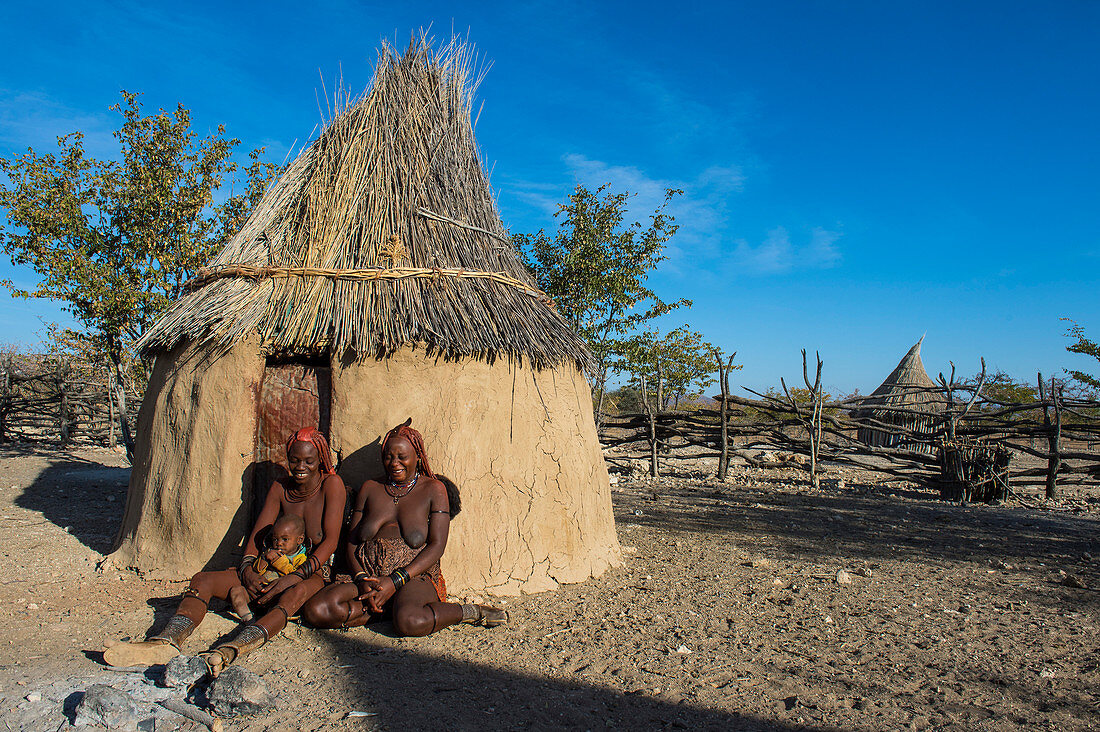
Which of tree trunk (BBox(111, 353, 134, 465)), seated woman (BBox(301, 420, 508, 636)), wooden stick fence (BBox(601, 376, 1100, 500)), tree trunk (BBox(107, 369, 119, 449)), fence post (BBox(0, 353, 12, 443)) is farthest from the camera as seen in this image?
fence post (BBox(0, 353, 12, 443))

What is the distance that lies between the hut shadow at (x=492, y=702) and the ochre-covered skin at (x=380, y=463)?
0.93m

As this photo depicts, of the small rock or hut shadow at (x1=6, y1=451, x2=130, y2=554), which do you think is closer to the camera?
the small rock

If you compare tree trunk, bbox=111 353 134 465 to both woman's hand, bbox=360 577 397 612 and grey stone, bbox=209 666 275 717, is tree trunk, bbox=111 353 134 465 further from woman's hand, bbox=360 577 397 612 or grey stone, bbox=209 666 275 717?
grey stone, bbox=209 666 275 717

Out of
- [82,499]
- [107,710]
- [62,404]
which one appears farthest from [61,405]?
[107,710]

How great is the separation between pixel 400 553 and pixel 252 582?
2.57 ft

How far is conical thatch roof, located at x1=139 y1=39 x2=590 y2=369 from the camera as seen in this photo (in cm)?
411

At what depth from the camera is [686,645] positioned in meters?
3.41

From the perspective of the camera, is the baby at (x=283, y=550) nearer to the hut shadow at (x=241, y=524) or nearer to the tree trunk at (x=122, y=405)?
the hut shadow at (x=241, y=524)

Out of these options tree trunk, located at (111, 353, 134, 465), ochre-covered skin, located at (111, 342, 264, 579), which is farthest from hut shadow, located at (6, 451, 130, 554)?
ochre-covered skin, located at (111, 342, 264, 579)

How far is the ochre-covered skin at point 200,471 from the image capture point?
13.5ft

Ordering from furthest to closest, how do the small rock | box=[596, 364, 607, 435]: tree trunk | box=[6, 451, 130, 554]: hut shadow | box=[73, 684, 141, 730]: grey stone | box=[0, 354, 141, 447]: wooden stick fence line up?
box=[0, 354, 141, 447]: wooden stick fence
box=[596, 364, 607, 435]: tree trunk
box=[6, 451, 130, 554]: hut shadow
the small rock
box=[73, 684, 141, 730]: grey stone

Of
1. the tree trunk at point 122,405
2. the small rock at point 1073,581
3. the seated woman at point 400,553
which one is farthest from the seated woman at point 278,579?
the tree trunk at point 122,405

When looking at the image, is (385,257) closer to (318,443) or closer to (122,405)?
(318,443)

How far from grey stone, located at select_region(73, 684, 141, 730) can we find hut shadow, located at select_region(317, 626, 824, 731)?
780 millimetres
